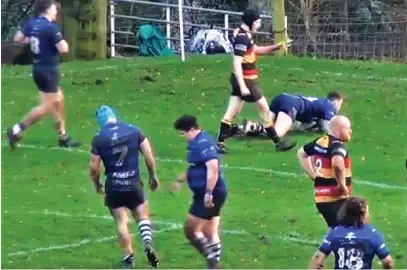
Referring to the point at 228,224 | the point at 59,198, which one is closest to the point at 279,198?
the point at 228,224

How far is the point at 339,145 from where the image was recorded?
12664 mm

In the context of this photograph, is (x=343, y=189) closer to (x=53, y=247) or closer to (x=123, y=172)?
(x=123, y=172)

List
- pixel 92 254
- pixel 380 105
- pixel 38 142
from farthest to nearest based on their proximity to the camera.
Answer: pixel 380 105 → pixel 38 142 → pixel 92 254

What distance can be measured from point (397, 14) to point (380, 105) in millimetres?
18034

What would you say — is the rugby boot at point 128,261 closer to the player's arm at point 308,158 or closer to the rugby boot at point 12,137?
the player's arm at point 308,158

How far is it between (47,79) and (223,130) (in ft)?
9.00

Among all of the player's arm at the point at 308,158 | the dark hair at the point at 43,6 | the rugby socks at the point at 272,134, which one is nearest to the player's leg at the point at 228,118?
the rugby socks at the point at 272,134

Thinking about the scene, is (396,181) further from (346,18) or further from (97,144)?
(346,18)

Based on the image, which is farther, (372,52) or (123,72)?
(372,52)

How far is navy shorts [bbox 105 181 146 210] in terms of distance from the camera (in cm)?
1319

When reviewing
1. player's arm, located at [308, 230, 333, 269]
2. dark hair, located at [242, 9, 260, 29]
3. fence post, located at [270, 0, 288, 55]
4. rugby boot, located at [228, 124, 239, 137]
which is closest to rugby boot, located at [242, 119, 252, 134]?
rugby boot, located at [228, 124, 239, 137]

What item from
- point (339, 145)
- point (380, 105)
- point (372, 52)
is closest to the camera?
point (339, 145)

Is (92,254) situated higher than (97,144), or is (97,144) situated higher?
(97,144)

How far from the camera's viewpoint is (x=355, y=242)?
34.7 feet
